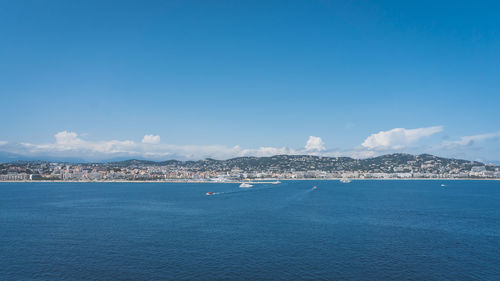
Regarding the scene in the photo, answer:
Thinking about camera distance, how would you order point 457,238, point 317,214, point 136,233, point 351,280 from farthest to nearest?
point 317,214
point 136,233
point 457,238
point 351,280

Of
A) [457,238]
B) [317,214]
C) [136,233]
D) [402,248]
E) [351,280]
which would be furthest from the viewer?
[317,214]

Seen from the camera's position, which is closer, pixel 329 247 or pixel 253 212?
pixel 329 247

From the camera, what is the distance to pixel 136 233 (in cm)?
3759

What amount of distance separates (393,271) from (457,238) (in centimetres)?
1530

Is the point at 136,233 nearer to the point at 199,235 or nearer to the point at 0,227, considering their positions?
the point at 199,235

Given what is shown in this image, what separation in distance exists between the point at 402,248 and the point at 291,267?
12522 mm

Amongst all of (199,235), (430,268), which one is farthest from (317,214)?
(430,268)

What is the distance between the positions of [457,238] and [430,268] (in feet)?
40.8

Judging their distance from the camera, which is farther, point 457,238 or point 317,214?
point 317,214

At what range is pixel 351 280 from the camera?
914 inches

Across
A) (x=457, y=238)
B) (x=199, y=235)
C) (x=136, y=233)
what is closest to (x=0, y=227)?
(x=136, y=233)

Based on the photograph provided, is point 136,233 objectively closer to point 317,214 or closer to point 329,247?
point 329,247

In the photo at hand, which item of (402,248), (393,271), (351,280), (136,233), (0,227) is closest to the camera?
(351,280)

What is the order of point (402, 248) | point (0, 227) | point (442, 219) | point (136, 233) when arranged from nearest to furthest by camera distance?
point (402, 248)
point (136, 233)
point (0, 227)
point (442, 219)
